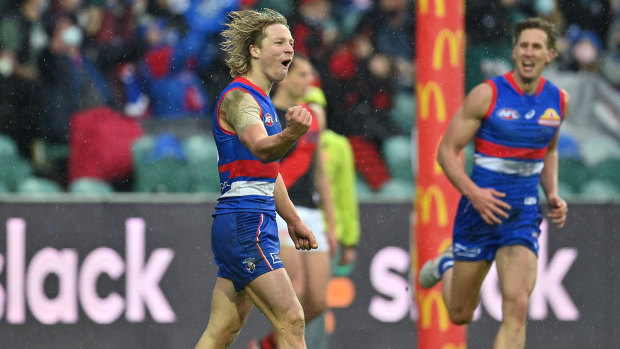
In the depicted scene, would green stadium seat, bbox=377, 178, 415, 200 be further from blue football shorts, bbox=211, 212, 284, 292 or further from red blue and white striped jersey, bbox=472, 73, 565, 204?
blue football shorts, bbox=211, 212, 284, 292

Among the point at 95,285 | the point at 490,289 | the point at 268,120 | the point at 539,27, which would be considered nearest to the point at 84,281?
the point at 95,285

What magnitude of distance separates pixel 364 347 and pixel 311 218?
1716mm

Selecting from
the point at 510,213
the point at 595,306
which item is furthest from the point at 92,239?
the point at 595,306

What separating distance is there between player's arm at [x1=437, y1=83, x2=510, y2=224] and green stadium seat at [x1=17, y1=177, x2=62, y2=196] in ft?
14.3

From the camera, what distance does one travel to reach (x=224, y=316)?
5391mm

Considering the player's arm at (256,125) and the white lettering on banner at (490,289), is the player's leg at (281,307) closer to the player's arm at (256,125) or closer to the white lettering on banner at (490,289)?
the player's arm at (256,125)

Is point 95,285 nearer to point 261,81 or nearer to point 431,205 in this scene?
point 431,205

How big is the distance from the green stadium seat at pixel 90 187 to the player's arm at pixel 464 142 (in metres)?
3.98

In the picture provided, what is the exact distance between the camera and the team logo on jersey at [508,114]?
6.83 meters

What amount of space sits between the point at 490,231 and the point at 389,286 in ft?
7.80

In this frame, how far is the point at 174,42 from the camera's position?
1091 cm

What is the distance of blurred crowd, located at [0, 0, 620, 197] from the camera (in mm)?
10211

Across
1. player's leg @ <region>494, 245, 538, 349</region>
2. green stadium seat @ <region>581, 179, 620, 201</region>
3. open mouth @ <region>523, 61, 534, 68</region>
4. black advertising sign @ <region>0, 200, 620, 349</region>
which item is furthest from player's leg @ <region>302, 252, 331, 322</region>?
green stadium seat @ <region>581, 179, 620, 201</region>

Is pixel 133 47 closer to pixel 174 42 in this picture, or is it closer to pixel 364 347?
pixel 174 42
